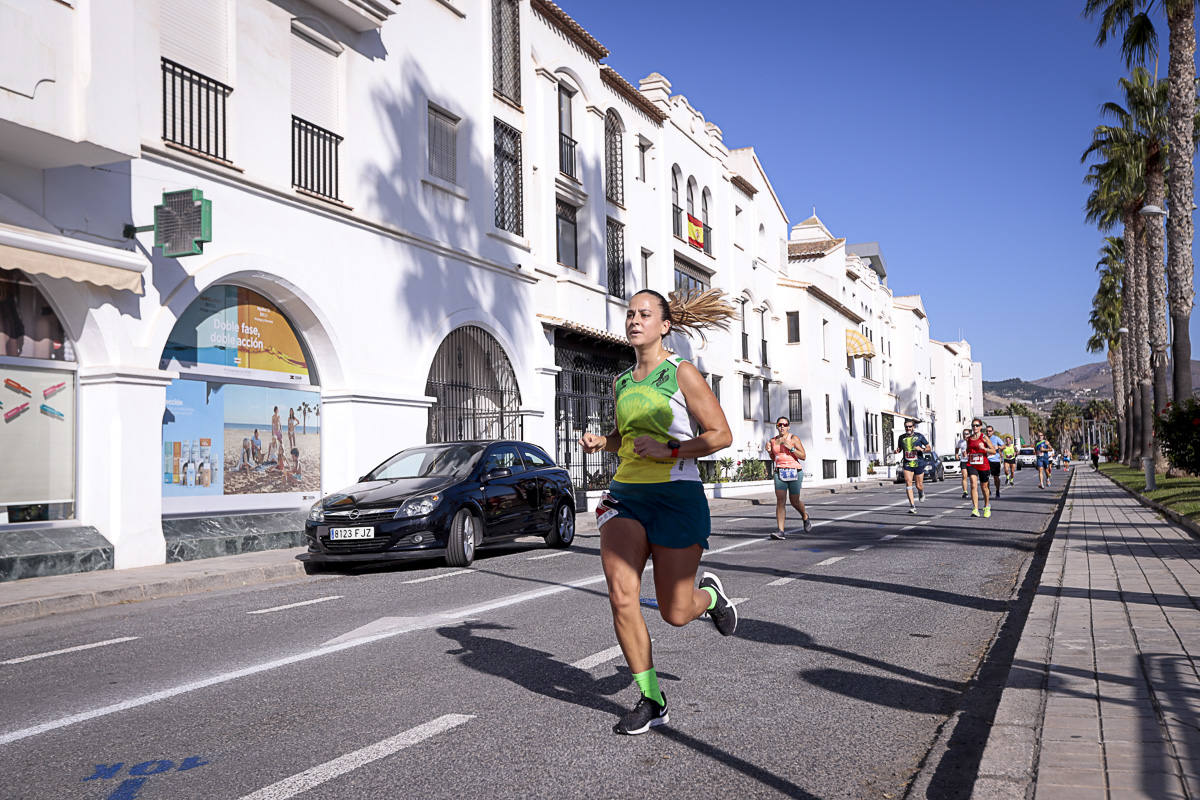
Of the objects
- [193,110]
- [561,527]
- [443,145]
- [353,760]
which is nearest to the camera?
[353,760]

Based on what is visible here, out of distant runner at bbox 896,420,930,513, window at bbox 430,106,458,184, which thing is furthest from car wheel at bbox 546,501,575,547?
window at bbox 430,106,458,184

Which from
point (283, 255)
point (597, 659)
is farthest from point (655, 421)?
point (283, 255)

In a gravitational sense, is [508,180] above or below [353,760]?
above

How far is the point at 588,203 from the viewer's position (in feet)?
92.1

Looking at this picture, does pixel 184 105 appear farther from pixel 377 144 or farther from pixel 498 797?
pixel 498 797

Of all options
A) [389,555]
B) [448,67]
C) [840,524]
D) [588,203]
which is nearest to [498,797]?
[389,555]

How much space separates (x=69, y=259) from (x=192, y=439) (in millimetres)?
3610

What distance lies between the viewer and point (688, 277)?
1426 inches

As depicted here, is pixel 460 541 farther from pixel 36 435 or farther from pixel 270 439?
pixel 270 439

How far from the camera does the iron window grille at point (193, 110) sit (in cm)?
1416

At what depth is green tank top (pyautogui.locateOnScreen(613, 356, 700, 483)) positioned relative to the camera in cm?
461

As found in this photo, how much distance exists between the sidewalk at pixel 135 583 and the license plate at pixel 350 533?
92 cm

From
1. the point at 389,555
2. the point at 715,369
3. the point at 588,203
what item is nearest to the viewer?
the point at 389,555

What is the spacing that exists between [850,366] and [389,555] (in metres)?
52.1
